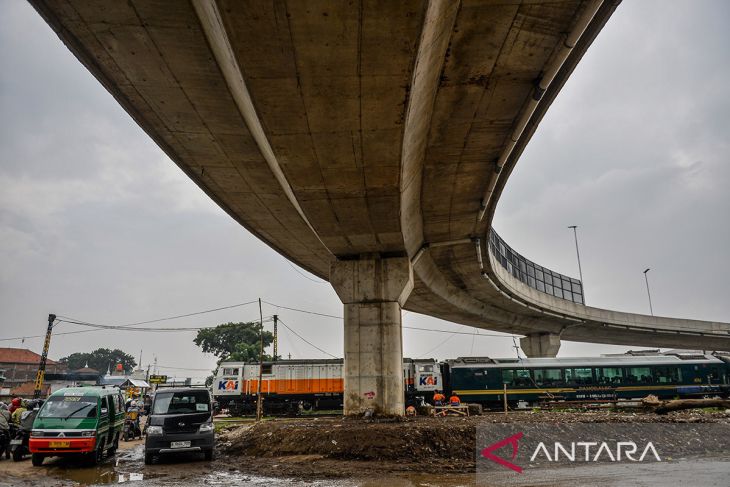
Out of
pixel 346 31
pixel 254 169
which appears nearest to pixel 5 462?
pixel 254 169

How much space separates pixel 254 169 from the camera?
45.3 ft

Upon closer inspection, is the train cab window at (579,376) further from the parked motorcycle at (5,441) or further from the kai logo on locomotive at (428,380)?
the parked motorcycle at (5,441)

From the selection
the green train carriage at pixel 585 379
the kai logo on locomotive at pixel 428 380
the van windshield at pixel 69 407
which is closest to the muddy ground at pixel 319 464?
the van windshield at pixel 69 407

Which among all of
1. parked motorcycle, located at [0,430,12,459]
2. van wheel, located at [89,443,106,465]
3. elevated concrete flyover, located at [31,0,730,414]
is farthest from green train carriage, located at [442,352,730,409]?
parked motorcycle, located at [0,430,12,459]

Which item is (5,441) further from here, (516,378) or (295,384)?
(516,378)

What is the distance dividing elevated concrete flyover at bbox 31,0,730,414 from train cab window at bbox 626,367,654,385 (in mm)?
20868

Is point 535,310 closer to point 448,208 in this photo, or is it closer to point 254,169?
point 448,208

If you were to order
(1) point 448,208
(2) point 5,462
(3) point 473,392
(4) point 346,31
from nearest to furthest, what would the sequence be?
(4) point 346,31
(2) point 5,462
(1) point 448,208
(3) point 473,392

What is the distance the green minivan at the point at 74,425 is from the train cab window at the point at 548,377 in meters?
26.9

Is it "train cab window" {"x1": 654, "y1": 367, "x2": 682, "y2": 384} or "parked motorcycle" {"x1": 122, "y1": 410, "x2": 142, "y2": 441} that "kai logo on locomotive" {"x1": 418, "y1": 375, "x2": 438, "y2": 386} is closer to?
"train cab window" {"x1": 654, "y1": 367, "x2": 682, "y2": 384}

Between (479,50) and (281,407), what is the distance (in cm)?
2975

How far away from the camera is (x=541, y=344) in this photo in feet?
148

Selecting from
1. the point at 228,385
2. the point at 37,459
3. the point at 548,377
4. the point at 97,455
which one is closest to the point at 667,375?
the point at 548,377

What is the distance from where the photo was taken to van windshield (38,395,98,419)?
13.0m
